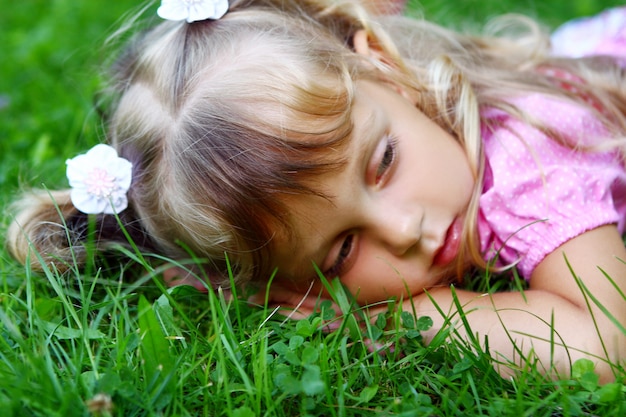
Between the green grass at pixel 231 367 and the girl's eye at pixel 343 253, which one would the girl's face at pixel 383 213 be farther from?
the green grass at pixel 231 367

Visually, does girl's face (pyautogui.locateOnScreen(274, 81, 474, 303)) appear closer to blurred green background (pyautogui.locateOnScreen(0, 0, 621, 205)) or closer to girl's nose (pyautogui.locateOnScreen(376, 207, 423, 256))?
girl's nose (pyautogui.locateOnScreen(376, 207, 423, 256))

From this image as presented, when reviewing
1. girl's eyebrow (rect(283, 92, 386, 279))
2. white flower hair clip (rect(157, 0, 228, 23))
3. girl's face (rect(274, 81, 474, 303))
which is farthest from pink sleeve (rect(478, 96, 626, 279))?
white flower hair clip (rect(157, 0, 228, 23))

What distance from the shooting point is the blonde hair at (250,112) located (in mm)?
1844

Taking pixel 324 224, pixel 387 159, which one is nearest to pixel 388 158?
pixel 387 159

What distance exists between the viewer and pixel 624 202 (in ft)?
7.57

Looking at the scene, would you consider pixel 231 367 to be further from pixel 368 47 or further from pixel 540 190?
pixel 368 47

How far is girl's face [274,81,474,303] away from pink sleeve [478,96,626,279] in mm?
100

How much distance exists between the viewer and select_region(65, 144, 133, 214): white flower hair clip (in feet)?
6.88

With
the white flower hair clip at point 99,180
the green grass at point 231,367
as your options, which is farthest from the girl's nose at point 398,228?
the white flower hair clip at point 99,180

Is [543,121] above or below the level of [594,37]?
below

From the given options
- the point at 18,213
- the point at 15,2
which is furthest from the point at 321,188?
the point at 15,2

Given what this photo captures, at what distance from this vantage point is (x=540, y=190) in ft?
6.73

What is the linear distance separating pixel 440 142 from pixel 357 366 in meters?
0.83

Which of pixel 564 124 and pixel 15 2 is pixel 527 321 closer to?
pixel 564 124
